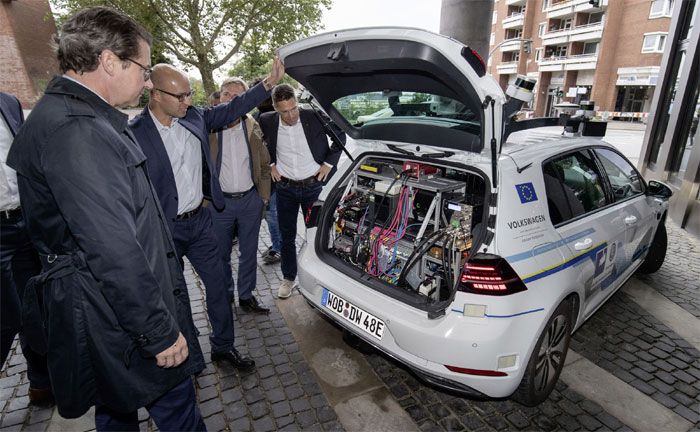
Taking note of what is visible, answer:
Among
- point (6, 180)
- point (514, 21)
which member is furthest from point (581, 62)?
point (6, 180)

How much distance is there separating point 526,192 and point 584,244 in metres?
0.71

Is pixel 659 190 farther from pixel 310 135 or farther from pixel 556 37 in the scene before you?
pixel 556 37

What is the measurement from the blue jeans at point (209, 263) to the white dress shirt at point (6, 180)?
91cm

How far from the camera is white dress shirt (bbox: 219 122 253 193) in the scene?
3318 mm

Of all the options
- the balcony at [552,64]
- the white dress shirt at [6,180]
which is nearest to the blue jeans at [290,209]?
the white dress shirt at [6,180]

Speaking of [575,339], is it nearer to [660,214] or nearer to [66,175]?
[660,214]

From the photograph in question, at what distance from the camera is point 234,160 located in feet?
11.0

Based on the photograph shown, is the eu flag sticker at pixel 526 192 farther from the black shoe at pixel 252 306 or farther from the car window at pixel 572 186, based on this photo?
the black shoe at pixel 252 306

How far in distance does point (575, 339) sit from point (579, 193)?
4.34 feet

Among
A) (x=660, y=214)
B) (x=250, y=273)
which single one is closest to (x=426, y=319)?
(x=250, y=273)

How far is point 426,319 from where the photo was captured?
2.19m

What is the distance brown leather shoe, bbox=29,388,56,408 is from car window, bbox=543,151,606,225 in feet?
11.3

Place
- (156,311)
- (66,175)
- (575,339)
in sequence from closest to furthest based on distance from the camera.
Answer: (66,175), (156,311), (575,339)

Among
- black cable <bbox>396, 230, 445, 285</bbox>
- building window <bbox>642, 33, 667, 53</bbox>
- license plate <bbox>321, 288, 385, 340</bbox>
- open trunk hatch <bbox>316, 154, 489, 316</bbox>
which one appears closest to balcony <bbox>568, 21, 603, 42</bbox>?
building window <bbox>642, 33, 667, 53</bbox>
